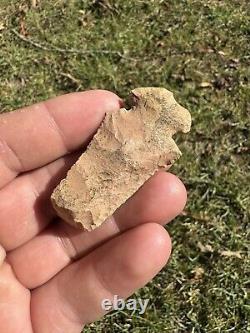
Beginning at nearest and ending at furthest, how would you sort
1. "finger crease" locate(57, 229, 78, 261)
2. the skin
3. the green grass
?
1. the skin
2. "finger crease" locate(57, 229, 78, 261)
3. the green grass

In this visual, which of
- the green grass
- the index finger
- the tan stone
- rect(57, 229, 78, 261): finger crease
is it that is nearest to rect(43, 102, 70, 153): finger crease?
the index finger

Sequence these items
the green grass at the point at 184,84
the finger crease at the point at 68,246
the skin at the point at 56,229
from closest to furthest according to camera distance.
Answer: the skin at the point at 56,229 < the finger crease at the point at 68,246 < the green grass at the point at 184,84

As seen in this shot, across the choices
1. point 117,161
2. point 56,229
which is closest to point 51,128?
point 117,161

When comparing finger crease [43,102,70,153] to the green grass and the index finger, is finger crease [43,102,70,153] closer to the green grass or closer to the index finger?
the index finger

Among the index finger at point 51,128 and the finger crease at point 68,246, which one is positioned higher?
the index finger at point 51,128

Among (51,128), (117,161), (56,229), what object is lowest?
(56,229)

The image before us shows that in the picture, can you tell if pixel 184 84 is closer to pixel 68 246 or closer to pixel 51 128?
pixel 51 128

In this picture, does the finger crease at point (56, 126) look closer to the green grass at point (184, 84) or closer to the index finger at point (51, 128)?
the index finger at point (51, 128)

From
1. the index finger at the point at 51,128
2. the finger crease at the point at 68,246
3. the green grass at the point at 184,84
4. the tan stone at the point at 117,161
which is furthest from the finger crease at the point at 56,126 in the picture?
the green grass at the point at 184,84
